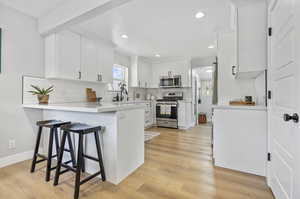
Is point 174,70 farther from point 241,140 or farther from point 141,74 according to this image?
point 241,140

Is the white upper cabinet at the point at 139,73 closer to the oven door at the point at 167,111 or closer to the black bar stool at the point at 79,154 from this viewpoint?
the oven door at the point at 167,111

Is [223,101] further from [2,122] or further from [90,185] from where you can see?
[2,122]

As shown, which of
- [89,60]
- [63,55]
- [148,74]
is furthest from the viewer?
[148,74]

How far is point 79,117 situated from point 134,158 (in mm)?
958

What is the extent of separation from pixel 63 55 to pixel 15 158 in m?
1.88

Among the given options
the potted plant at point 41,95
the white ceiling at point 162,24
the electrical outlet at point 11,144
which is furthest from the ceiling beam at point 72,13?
the electrical outlet at point 11,144

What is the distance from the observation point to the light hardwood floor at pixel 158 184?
4.99 ft

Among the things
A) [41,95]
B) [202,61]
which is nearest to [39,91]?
[41,95]

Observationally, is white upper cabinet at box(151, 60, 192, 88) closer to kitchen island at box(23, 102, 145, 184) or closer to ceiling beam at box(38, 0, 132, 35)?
kitchen island at box(23, 102, 145, 184)

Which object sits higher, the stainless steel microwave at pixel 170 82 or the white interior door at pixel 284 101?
the stainless steel microwave at pixel 170 82

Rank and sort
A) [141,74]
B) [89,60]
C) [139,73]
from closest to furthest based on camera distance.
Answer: [89,60], [139,73], [141,74]

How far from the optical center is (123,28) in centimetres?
297

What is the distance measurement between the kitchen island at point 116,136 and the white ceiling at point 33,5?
5.18ft

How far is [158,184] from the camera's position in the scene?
172cm
